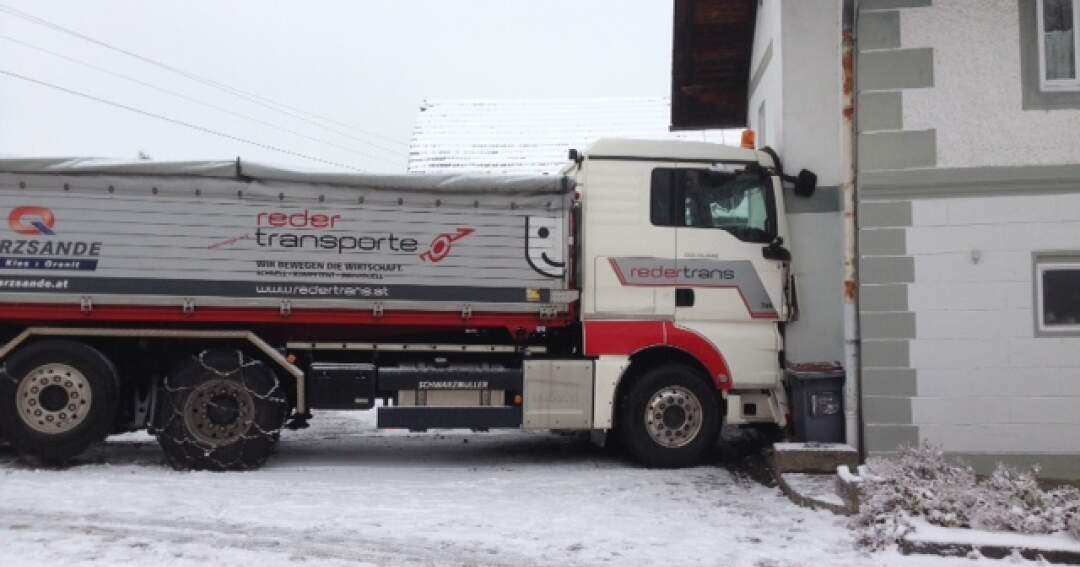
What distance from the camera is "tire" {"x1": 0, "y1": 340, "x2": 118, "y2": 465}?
8.72m

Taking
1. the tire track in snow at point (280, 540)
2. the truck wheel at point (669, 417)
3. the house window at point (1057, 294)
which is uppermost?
the house window at point (1057, 294)

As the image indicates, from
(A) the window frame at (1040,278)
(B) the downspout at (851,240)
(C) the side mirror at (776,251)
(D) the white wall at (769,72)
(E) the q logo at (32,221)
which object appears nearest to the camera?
(A) the window frame at (1040,278)

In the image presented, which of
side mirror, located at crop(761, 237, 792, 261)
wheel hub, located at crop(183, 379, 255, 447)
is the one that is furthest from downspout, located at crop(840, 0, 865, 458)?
wheel hub, located at crop(183, 379, 255, 447)

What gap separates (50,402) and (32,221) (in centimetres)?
162

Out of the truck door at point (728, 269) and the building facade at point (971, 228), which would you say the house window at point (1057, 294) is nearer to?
the building facade at point (971, 228)

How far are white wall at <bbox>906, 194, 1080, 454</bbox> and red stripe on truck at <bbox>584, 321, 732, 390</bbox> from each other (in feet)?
6.33

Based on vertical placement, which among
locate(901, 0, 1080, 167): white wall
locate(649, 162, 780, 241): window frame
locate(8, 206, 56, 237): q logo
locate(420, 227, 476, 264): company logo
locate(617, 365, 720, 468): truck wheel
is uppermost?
locate(901, 0, 1080, 167): white wall

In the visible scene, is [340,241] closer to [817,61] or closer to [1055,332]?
[817,61]

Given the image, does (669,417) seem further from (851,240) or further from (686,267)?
(851,240)

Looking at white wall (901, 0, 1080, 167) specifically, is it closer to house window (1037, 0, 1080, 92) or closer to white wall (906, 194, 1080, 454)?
house window (1037, 0, 1080, 92)

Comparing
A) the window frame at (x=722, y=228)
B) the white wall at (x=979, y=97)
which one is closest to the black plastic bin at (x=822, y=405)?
the window frame at (x=722, y=228)

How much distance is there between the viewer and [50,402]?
8.77m

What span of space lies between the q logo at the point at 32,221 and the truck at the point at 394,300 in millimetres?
13

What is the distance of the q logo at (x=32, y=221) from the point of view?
28.5 feet
